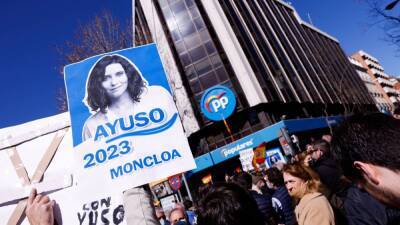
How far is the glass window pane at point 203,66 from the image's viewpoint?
2640cm

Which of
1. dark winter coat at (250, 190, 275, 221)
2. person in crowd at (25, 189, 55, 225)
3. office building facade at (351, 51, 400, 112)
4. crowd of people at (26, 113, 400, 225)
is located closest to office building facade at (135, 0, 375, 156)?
dark winter coat at (250, 190, 275, 221)

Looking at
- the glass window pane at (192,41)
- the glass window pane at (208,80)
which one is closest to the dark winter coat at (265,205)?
the glass window pane at (208,80)

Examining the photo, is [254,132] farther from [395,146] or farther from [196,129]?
[395,146]

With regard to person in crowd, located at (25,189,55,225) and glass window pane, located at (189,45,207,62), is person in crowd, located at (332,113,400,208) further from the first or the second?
glass window pane, located at (189,45,207,62)

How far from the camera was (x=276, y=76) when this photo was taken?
28906 mm

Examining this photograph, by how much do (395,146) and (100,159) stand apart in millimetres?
1906

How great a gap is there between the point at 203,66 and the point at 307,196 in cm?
2421

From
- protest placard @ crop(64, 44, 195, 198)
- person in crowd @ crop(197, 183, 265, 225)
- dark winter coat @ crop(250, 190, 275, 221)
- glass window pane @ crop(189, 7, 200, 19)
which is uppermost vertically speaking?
glass window pane @ crop(189, 7, 200, 19)

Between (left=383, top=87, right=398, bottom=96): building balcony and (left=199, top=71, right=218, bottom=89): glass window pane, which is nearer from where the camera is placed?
(left=199, top=71, right=218, bottom=89): glass window pane

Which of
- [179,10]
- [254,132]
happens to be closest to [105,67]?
[254,132]

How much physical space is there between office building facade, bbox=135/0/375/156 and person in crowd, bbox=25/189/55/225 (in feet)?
72.6

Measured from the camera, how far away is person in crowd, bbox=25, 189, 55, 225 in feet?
6.40

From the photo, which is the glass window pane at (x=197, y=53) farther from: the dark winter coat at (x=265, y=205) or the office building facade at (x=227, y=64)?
the dark winter coat at (x=265, y=205)

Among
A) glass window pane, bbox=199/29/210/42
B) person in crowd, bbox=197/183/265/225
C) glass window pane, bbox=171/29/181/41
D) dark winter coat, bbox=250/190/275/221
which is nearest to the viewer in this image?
person in crowd, bbox=197/183/265/225
